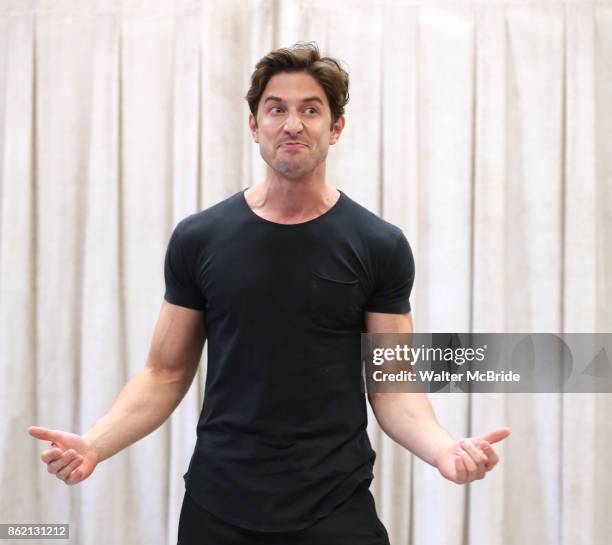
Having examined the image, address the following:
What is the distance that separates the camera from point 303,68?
1479 mm

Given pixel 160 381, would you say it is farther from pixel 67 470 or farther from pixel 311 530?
pixel 311 530

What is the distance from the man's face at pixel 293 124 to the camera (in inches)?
56.4

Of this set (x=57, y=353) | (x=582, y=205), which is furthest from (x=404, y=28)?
(x=57, y=353)

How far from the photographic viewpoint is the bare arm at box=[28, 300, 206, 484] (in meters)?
1.46

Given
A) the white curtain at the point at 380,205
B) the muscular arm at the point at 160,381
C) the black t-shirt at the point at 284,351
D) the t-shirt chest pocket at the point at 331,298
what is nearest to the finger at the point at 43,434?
the muscular arm at the point at 160,381

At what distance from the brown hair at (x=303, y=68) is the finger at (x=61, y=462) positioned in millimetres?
712

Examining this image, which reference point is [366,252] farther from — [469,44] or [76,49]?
[76,49]

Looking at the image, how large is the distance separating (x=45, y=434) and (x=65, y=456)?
0.05 metres

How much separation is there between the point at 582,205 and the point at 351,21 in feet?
2.97

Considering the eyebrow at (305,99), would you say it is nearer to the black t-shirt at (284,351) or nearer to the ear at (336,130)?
the ear at (336,130)

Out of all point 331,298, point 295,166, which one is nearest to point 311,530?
point 331,298

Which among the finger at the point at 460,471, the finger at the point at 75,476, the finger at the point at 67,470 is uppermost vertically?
the finger at the point at 460,471

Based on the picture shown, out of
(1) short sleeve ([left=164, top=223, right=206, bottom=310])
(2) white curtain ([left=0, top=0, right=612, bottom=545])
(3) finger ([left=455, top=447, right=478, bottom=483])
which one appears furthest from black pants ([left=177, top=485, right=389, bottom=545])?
(2) white curtain ([left=0, top=0, right=612, bottom=545])

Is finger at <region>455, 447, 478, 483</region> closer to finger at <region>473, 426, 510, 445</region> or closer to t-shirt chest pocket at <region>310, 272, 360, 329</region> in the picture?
finger at <region>473, 426, 510, 445</region>
